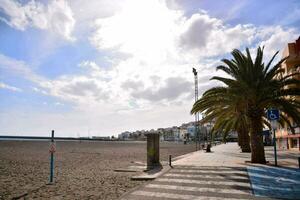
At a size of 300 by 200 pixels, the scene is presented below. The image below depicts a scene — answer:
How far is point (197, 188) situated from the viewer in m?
10.5

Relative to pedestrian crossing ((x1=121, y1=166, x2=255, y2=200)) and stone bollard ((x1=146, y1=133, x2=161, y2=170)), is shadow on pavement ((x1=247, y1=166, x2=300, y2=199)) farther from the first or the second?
stone bollard ((x1=146, y1=133, x2=161, y2=170))

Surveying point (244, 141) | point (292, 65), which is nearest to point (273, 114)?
point (244, 141)

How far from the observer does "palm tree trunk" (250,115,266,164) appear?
18.8 metres

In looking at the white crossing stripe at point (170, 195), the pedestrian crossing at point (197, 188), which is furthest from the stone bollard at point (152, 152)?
the white crossing stripe at point (170, 195)

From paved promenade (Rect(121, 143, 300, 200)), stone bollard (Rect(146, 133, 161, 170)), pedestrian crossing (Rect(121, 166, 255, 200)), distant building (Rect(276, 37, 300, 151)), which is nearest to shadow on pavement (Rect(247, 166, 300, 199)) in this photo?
paved promenade (Rect(121, 143, 300, 200))

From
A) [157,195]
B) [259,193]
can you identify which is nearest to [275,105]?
[259,193]

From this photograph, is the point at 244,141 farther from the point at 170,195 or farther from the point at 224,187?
the point at 170,195

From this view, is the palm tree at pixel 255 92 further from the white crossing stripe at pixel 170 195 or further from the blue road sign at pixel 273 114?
the white crossing stripe at pixel 170 195

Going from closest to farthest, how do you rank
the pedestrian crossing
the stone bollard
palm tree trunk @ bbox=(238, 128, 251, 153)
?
the pedestrian crossing → the stone bollard → palm tree trunk @ bbox=(238, 128, 251, 153)

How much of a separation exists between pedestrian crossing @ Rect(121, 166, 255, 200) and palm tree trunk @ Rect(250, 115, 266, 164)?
18.8 feet

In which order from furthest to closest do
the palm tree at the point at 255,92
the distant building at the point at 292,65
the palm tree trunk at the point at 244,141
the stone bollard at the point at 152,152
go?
the distant building at the point at 292,65 < the palm tree trunk at the point at 244,141 < the stone bollard at the point at 152,152 < the palm tree at the point at 255,92

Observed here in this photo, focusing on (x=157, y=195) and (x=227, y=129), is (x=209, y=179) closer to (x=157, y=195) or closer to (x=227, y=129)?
(x=157, y=195)

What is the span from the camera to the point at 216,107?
22.2m

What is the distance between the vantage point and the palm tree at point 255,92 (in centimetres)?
1814
